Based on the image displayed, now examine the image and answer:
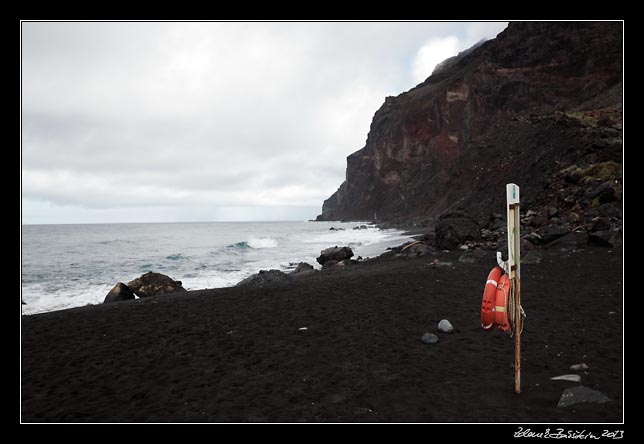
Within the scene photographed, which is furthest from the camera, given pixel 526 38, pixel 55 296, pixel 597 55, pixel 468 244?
pixel 526 38

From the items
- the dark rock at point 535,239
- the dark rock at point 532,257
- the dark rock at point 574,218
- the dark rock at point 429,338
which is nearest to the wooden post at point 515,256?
the dark rock at point 429,338

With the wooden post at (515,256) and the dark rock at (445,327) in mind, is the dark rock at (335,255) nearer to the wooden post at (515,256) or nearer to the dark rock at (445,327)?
the dark rock at (445,327)

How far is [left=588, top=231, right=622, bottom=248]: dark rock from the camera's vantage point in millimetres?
13234

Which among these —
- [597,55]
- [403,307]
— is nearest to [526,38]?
[597,55]

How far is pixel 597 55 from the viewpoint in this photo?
49.0 m

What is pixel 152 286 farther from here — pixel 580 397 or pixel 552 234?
pixel 552 234

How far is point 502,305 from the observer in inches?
155

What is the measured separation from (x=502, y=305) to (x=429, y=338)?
2.33 meters

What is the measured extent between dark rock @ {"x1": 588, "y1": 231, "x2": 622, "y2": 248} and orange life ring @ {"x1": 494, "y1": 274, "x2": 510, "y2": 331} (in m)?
12.4

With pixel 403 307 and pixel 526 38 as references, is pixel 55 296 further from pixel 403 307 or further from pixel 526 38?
pixel 526 38

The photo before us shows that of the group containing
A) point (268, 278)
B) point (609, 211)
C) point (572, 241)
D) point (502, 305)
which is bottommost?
point (268, 278)

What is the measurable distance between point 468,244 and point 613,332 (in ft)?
39.2

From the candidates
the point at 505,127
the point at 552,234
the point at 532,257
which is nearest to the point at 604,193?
the point at 552,234
